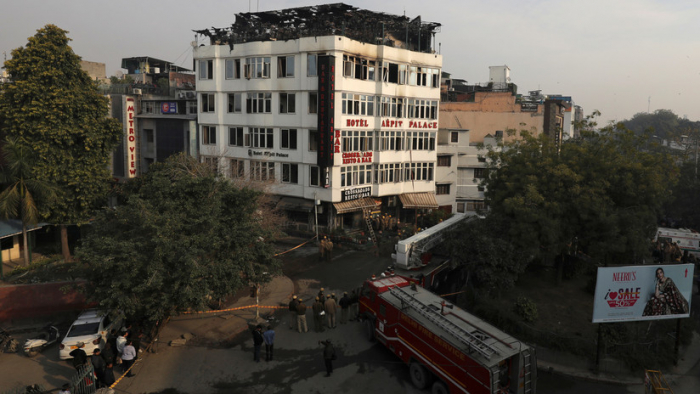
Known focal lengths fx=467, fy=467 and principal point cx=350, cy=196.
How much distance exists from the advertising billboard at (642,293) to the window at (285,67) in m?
25.7

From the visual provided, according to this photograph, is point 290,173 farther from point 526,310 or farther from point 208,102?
point 526,310

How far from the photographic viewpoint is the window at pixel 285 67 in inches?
1359

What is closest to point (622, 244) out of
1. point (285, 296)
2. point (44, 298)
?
point (285, 296)

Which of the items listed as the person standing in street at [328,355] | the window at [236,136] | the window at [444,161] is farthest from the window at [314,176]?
the person standing in street at [328,355]

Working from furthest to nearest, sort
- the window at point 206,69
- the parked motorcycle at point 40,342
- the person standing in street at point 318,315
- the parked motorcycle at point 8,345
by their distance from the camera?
the window at point 206,69
the person standing in street at point 318,315
the parked motorcycle at point 8,345
the parked motorcycle at point 40,342

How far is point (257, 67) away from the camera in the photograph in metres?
35.9

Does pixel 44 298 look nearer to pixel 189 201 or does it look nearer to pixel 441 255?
pixel 189 201

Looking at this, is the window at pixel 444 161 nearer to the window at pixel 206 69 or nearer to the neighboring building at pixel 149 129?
the window at pixel 206 69

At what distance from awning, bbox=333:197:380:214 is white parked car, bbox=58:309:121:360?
18.5m

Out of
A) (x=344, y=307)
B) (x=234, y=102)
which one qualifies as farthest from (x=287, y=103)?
(x=344, y=307)

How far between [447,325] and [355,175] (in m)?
22.3

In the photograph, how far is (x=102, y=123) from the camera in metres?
27.2

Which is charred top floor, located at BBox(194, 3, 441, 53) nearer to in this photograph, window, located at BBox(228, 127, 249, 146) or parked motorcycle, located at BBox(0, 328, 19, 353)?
window, located at BBox(228, 127, 249, 146)

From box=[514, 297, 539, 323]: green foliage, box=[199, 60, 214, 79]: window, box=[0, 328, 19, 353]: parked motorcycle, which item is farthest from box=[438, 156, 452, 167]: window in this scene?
box=[0, 328, 19, 353]: parked motorcycle
